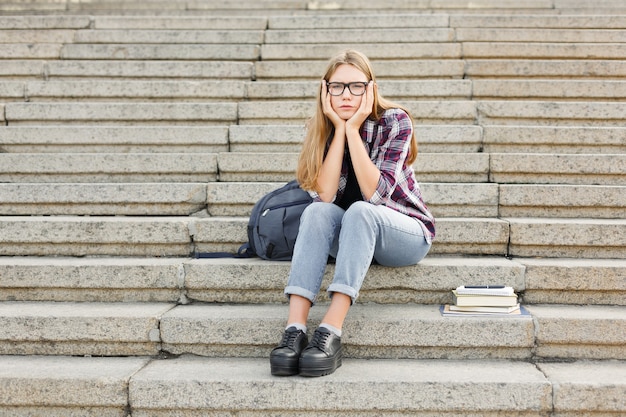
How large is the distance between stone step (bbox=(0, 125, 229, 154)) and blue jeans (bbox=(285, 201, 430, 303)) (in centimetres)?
162

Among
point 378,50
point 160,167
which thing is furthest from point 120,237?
point 378,50

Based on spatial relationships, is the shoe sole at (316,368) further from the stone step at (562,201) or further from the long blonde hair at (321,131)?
the stone step at (562,201)

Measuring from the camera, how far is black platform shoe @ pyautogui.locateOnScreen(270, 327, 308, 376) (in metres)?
2.25

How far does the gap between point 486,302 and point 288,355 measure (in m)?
0.98

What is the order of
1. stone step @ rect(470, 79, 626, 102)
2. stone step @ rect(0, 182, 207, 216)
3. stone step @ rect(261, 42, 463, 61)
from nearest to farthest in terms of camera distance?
Answer: stone step @ rect(0, 182, 207, 216)
stone step @ rect(470, 79, 626, 102)
stone step @ rect(261, 42, 463, 61)

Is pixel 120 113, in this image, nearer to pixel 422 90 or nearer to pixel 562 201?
pixel 422 90

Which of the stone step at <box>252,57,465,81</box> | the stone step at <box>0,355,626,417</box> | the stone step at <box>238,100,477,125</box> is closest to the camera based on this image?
the stone step at <box>0,355,626,417</box>

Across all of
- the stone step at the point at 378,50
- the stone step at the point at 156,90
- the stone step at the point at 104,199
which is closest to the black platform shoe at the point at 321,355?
the stone step at the point at 104,199

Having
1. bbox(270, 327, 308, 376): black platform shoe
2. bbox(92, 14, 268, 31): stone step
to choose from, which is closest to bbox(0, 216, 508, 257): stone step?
bbox(270, 327, 308, 376): black platform shoe

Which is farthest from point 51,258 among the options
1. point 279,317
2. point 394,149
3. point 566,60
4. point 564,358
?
point 566,60

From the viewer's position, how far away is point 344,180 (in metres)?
2.75

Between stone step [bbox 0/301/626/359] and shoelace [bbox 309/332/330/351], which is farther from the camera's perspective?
stone step [bbox 0/301/626/359]

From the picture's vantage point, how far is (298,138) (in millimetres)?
3850

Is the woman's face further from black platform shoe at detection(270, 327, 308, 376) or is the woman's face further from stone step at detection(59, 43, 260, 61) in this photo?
stone step at detection(59, 43, 260, 61)
